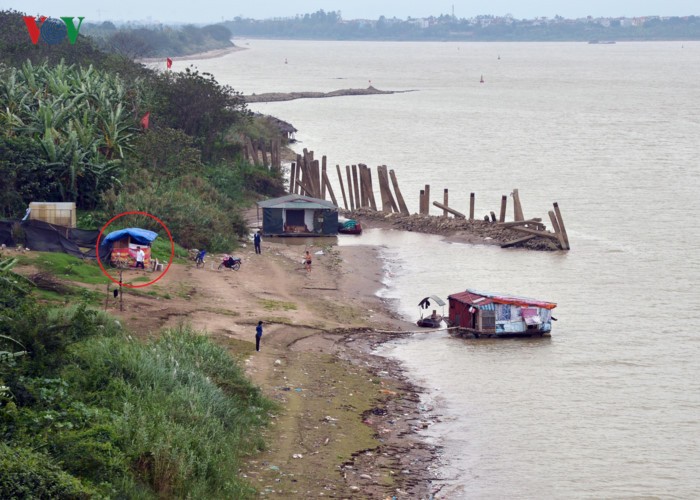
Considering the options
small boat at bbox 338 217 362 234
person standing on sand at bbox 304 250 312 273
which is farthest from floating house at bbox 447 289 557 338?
small boat at bbox 338 217 362 234

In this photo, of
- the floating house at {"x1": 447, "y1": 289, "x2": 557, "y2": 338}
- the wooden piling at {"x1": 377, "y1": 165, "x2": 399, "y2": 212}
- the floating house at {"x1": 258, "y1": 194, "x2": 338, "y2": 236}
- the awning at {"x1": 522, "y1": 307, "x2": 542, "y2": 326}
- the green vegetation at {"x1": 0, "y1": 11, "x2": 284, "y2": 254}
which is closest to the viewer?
the floating house at {"x1": 447, "y1": 289, "x2": 557, "y2": 338}

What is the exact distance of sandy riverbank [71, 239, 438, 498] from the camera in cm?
1955

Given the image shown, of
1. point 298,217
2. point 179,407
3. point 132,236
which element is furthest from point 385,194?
point 179,407

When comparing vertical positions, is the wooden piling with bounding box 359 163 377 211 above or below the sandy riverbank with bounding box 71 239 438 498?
above

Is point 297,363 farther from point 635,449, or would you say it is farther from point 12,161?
point 12,161

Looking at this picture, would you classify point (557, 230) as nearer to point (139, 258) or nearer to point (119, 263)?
point (139, 258)

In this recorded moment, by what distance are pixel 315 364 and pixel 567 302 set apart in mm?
11855

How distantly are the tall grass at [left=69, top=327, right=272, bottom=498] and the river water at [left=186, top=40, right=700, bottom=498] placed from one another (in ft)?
13.7

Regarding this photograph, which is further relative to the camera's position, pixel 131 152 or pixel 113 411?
pixel 131 152

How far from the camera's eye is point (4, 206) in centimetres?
3397

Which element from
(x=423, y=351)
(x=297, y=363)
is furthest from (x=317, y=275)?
(x=297, y=363)

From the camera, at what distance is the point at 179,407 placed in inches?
744

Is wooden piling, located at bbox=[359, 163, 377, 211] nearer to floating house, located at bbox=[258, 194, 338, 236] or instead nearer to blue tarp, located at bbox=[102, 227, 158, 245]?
floating house, located at bbox=[258, 194, 338, 236]

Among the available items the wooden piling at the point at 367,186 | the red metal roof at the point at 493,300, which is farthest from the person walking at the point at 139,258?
the wooden piling at the point at 367,186
